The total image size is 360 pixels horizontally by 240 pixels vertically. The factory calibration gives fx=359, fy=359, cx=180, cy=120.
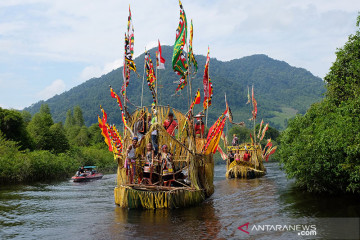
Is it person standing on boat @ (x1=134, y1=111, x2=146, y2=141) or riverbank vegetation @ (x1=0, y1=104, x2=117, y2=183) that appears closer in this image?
person standing on boat @ (x1=134, y1=111, x2=146, y2=141)

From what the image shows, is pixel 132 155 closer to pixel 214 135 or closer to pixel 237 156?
pixel 214 135

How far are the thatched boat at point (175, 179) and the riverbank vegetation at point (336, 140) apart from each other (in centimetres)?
442

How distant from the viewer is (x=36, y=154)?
3228cm

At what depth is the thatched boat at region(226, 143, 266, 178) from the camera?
2961 centimetres

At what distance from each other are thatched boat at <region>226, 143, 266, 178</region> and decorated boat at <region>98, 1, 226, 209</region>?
1320 cm

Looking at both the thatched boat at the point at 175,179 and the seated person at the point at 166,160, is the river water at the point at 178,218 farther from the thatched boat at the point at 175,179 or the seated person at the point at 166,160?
the seated person at the point at 166,160

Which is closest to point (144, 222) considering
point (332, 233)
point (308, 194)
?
point (332, 233)

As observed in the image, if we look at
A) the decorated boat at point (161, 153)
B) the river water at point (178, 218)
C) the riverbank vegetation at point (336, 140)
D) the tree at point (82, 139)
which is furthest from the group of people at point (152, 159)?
the tree at point (82, 139)

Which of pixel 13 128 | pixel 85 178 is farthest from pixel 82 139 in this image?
pixel 85 178

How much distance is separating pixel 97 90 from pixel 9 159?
172m

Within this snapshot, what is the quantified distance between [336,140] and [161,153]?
21.7ft

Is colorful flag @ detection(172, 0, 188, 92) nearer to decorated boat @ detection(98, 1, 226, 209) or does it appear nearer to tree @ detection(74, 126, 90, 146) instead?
decorated boat @ detection(98, 1, 226, 209)

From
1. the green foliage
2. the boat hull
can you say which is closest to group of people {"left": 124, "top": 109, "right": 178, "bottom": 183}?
the boat hull

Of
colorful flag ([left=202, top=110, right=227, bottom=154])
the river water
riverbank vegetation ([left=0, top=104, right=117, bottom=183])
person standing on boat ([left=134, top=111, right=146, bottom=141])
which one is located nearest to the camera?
the river water
